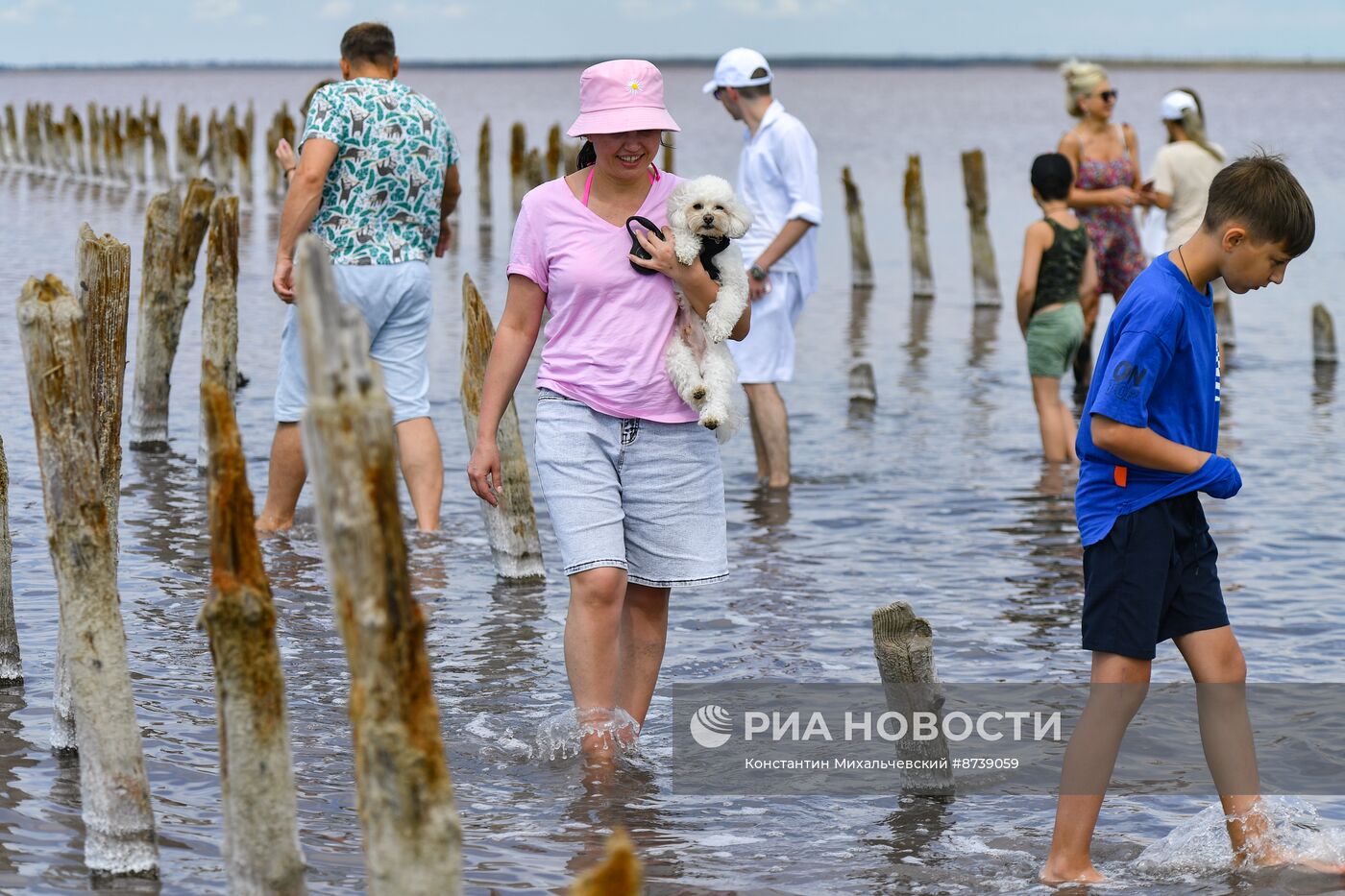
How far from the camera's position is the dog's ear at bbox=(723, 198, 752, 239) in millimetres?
4727

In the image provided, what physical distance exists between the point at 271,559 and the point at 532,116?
247 ft

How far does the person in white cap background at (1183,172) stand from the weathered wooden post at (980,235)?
6398mm

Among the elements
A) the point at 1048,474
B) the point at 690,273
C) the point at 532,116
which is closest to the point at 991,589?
the point at 1048,474

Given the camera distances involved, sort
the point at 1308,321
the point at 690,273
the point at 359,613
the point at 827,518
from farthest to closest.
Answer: the point at 1308,321 < the point at 827,518 < the point at 690,273 < the point at 359,613

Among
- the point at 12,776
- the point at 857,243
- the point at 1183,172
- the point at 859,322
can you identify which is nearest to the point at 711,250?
the point at 12,776

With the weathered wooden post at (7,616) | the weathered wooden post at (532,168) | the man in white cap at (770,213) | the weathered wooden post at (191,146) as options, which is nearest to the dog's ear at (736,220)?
the weathered wooden post at (7,616)

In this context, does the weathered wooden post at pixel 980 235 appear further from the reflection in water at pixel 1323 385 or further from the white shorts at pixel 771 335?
the white shorts at pixel 771 335

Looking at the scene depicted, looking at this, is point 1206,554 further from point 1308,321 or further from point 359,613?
point 1308,321

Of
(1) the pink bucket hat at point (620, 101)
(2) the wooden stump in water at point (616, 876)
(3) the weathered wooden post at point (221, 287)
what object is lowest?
(2) the wooden stump in water at point (616, 876)

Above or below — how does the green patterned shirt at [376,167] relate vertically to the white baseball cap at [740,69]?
below

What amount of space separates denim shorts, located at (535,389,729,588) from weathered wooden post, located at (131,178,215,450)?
16.4 feet

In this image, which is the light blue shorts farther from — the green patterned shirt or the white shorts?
the white shorts

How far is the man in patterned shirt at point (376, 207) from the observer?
7.04m

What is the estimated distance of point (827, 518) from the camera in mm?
9117
